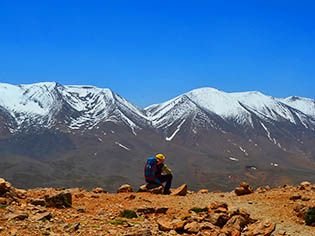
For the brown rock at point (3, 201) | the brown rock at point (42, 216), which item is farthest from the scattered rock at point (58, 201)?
the brown rock at point (42, 216)

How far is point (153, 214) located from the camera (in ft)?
70.5

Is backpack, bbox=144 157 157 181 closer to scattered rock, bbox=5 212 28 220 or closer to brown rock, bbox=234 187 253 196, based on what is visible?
brown rock, bbox=234 187 253 196

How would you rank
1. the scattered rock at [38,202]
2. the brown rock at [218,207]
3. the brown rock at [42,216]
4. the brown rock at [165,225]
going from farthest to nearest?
the brown rock at [218,207] < the scattered rock at [38,202] < the brown rock at [165,225] < the brown rock at [42,216]

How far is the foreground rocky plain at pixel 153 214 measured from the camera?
17.2 metres

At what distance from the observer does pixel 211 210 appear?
2192 centimetres

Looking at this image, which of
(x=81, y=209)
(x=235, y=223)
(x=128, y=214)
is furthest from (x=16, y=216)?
(x=235, y=223)

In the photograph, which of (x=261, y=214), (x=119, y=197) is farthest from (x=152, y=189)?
(x=261, y=214)

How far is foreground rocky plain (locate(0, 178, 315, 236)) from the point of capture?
56.5 feet

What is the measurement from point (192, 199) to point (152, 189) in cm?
316

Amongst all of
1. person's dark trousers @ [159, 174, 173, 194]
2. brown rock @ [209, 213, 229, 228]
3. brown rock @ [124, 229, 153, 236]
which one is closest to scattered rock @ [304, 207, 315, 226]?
brown rock @ [209, 213, 229, 228]

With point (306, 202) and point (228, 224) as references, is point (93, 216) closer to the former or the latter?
point (228, 224)

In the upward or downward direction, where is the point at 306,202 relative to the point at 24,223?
upward

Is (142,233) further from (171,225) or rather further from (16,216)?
(16,216)

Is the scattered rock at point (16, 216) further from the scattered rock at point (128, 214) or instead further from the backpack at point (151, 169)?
the backpack at point (151, 169)
